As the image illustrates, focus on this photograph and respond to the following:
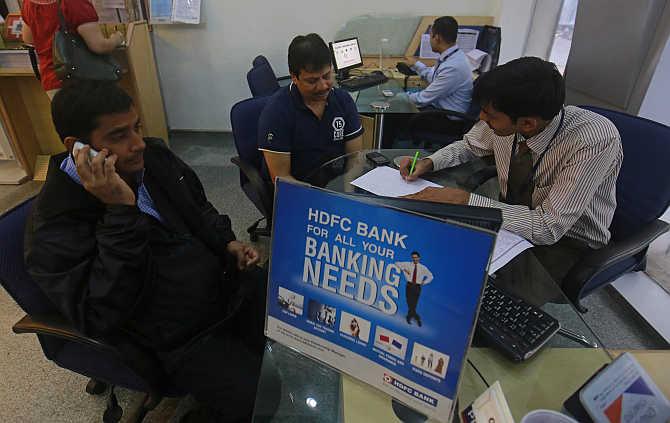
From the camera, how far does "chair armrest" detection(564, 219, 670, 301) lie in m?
1.22

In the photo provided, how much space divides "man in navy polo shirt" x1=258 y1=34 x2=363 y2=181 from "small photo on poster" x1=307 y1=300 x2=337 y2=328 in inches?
45.2

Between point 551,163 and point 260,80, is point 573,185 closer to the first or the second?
point 551,163

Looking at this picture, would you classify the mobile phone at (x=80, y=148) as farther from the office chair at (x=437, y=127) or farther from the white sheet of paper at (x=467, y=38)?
the white sheet of paper at (x=467, y=38)

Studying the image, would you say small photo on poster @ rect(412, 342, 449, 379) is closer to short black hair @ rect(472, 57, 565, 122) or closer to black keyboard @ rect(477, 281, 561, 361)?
black keyboard @ rect(477, 281, 561, 361)

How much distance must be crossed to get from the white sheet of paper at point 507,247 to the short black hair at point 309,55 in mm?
984

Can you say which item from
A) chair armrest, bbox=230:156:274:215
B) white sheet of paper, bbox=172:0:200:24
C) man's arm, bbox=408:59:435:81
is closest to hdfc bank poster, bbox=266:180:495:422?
chair armrest, bbox=230:156:274:215

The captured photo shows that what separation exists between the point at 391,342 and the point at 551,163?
106 centimetres

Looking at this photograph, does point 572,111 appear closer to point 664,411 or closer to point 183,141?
point 664,411

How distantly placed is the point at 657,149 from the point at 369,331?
127cm

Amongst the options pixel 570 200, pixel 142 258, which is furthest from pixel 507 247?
pixel 142 258

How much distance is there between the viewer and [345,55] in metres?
3.40

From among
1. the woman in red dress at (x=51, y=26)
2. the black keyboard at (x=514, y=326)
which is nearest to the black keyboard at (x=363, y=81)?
the woman in red dress at (x=51, y=26)

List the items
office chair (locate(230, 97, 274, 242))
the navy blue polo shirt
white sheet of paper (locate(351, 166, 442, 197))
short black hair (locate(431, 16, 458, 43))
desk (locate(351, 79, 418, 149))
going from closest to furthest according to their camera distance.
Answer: white sheet of paper (locate(351, 166, 442, 197)), the navy blue polo shirt, office chair (locate(230, 97, 274, 242)), desk (locate(351, 79, 418, 149)), short black hair (locate(431, 16, 458, 43))

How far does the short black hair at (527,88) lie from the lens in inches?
47.6
